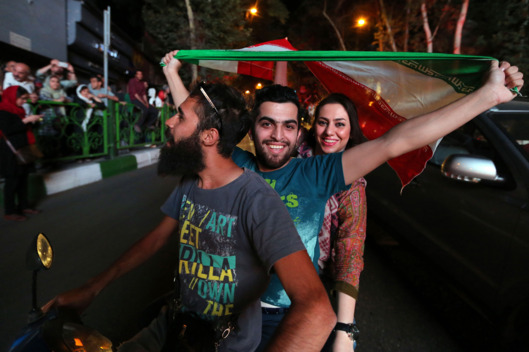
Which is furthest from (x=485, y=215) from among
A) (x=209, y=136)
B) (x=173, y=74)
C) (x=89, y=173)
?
→ (x=89, y=173)

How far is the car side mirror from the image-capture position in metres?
2.36

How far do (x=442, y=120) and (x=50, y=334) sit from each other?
153 centimetres

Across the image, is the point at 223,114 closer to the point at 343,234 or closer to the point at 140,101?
the point at 343,234

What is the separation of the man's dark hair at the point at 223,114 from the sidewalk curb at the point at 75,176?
3.41m

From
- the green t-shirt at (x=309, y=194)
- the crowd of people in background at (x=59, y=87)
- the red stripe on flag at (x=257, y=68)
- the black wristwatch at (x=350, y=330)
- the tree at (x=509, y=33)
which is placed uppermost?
the tree at (x=509, y=33)

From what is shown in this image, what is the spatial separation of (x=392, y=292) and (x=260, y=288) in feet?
7.97

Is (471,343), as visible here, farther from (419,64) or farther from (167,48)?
A: (167,48)

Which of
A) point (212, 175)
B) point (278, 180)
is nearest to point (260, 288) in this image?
point (212, 175)

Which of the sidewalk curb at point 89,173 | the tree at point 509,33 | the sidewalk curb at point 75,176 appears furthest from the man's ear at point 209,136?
the tree at point 509,33

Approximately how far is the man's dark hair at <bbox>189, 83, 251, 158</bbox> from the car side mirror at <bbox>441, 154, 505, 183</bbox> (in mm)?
1803

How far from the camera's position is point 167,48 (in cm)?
1770

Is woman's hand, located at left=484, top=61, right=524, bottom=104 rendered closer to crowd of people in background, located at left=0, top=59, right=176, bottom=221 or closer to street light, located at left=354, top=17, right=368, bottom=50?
crowd of people in background, located at left=0, top=59, right=176, bottom=221

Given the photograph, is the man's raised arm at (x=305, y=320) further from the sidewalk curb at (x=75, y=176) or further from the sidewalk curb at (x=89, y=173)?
the sidewalk curb at (x=89, y=173)

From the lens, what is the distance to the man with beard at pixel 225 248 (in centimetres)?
96
